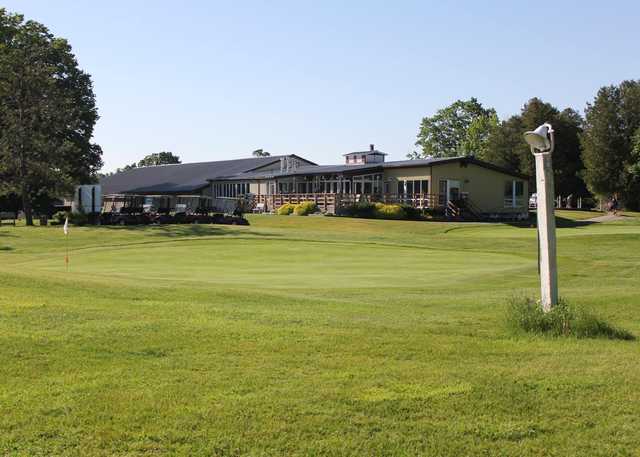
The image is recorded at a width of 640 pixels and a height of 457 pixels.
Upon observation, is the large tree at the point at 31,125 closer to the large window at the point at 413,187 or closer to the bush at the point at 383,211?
the bush at the point at 383,211

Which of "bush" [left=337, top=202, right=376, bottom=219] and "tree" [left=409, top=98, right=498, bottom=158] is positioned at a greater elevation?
"tree" [left=409, top=98, right=498, bottom=158]

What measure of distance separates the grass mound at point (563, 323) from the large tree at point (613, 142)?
67930 mm

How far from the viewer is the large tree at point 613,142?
2874 inches

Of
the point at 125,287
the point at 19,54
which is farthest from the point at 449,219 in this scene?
the point at 125,287

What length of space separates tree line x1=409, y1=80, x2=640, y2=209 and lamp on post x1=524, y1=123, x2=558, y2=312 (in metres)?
59.1

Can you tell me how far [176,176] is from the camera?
3327 inches

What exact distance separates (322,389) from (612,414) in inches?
87.8

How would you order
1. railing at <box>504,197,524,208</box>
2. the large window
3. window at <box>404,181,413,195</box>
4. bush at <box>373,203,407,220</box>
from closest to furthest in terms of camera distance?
bush at <box>373,203,407,220</box> < the large window < window at <box>404,181,413,195</box> < railing at <box>504,197,524,208</box>

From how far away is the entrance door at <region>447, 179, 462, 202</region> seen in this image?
5706 cm

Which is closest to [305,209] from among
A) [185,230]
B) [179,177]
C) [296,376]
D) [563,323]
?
[185,230]

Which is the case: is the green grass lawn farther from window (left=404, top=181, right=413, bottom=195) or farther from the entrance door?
window (left=404, top=181, right=413, bottom=195)

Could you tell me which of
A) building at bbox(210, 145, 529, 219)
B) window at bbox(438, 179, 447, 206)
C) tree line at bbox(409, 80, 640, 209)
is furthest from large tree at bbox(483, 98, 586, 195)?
window at bbox(438, 179, 447, 206)

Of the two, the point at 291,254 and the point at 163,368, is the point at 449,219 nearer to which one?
the point at 291,254

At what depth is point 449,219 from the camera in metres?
53.6
